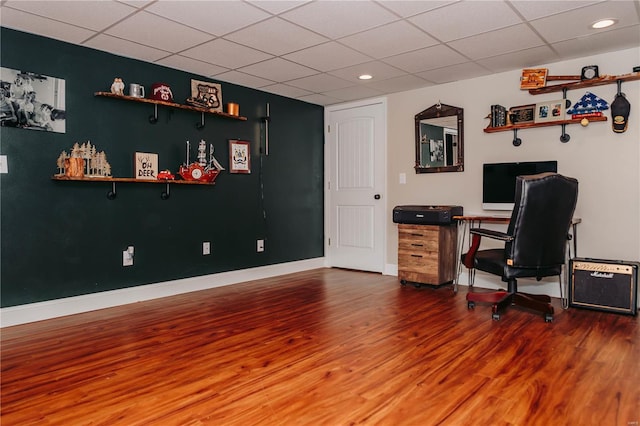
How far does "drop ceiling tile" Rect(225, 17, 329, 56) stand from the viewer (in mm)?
3178

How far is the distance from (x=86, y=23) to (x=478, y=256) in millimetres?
3547

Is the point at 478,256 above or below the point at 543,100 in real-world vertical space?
below

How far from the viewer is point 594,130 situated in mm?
3869

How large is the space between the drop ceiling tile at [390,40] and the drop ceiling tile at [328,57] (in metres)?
0.11

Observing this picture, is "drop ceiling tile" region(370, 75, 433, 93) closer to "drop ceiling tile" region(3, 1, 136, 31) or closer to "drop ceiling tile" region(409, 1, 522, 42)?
"drop ceiling tile" region(409, 1, 522, 42)

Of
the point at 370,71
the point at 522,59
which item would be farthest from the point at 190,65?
the point at 522,59

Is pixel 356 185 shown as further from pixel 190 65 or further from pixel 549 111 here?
pixel 190 65

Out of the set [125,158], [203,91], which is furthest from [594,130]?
[125,158]

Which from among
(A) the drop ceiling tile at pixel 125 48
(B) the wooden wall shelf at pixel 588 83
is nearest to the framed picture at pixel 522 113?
(B) the wooden wall shelf at pixel 588 83

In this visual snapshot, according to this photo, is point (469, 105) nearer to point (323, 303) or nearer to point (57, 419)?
point (323, 303)

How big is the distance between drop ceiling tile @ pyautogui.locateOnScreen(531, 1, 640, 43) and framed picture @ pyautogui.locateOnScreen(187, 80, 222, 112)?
3.03 metres

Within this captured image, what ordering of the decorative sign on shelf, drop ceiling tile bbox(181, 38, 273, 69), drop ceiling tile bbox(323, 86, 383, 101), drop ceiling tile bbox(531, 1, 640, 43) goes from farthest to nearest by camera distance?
drop ceiling tile bbox(323, 86, 383, 101) → the decorative sign on shelf → drop ceiling tile bbox(181, 38, 273, 69) → drop ceiling tile bbox(531, 1, 640, 43)

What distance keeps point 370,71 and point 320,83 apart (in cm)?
68

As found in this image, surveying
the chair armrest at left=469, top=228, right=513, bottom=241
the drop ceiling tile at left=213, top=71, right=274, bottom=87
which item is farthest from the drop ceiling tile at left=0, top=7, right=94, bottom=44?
the chair armrest at left=469, top=228, right=513, bottom=241
